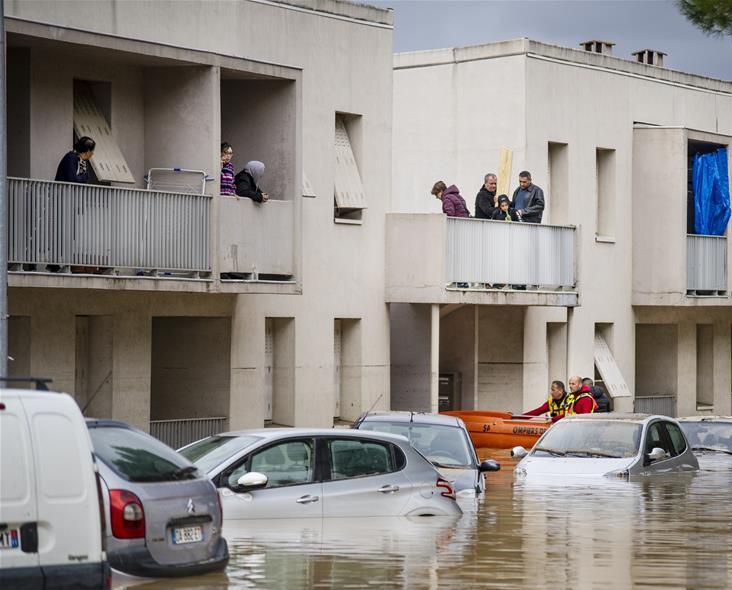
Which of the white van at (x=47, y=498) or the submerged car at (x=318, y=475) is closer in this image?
the white van at (x=47, y=498)

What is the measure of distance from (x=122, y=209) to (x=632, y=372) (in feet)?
57.0

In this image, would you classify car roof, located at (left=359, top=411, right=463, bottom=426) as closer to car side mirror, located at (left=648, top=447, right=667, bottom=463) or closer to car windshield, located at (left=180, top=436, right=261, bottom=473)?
car side mirror, located at (left=648, top=447, right=667, bottom=463)

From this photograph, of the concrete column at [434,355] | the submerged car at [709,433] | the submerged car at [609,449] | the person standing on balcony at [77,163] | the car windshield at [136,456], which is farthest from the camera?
the concrete column at [434,355]

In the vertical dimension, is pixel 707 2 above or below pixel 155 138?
above

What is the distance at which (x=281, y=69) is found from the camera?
25.0 metres

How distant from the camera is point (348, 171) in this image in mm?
28781

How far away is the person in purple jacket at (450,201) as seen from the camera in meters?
29.0

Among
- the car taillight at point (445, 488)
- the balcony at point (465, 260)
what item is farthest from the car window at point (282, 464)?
the balcony at point (465, 260)

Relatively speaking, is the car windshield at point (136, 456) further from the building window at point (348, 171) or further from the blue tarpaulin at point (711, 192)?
the blue tarpaulin at point (711, 192)

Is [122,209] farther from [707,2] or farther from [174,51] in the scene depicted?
[707,2]

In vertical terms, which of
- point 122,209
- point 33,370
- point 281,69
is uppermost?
point 281,69

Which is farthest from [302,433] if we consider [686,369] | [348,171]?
[686,369]

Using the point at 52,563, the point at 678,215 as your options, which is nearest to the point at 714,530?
the point at 52,563

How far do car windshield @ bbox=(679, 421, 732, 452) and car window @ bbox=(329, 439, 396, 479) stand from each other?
10.1 metres
